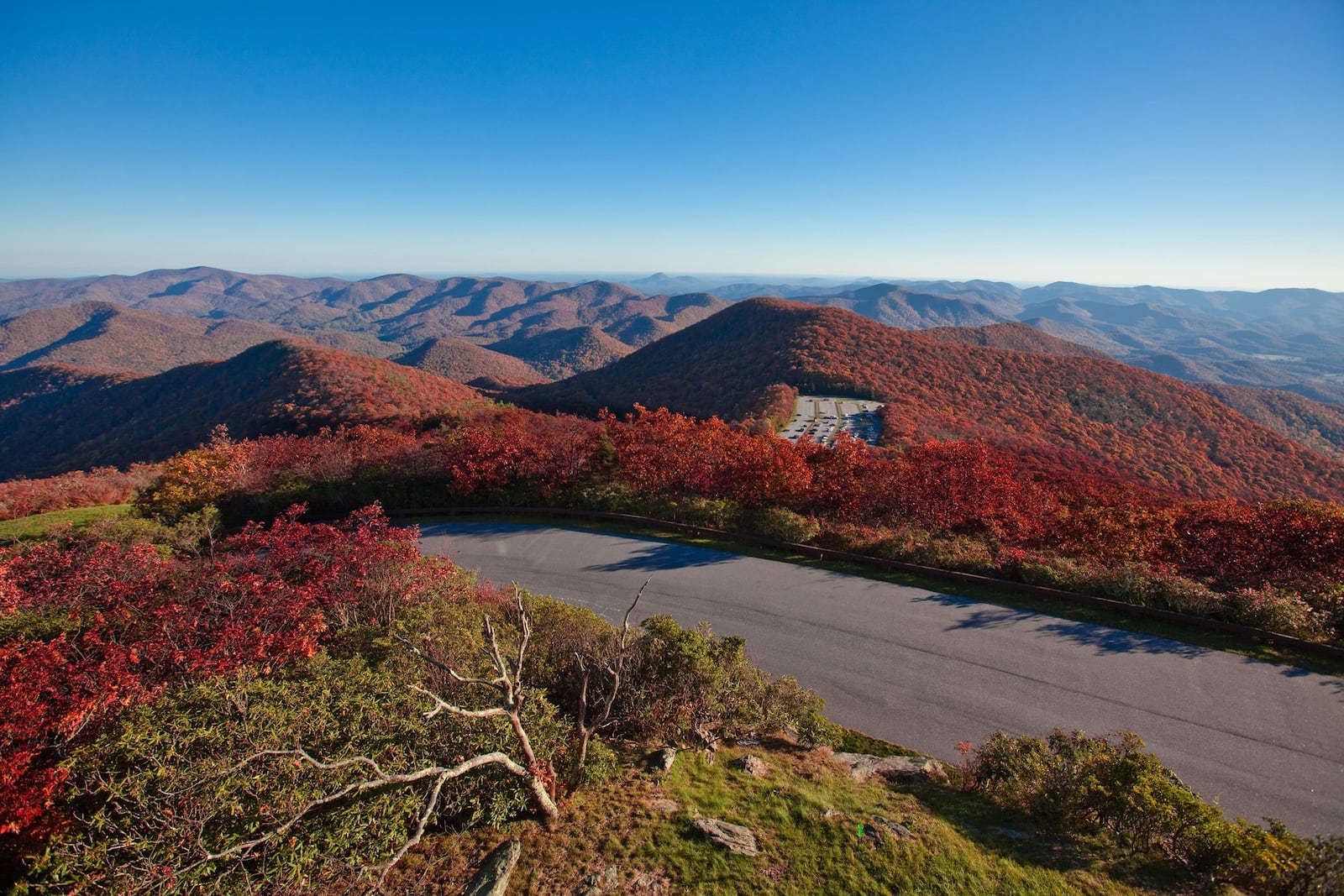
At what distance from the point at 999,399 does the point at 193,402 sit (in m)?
113

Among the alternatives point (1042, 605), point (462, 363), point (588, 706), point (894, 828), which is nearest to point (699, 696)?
point (588, 706)

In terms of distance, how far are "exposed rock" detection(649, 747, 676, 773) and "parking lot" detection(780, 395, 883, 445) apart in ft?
112

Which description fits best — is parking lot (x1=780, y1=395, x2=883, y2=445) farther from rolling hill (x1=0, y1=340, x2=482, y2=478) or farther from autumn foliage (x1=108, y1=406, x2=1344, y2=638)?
rolling hill (x1=0, y1=340, x2=482, y2=478)

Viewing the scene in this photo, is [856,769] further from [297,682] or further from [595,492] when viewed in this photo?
[595,492]

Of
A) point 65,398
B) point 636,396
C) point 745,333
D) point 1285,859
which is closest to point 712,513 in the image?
point 1285,859

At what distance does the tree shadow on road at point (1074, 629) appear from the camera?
11586 mm

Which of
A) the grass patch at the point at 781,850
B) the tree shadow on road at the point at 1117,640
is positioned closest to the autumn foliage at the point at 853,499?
the tree shadow on road at the point at 1117,640

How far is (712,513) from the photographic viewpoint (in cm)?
1848

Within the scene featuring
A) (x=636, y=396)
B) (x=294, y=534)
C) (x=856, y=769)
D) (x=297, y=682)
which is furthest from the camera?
(x=636, y=396)

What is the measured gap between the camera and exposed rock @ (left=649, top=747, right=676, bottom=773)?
25.5 feet

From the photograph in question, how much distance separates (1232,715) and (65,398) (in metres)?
143

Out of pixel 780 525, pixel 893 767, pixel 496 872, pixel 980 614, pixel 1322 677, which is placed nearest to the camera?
pixel 496 872

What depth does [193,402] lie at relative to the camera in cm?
8094

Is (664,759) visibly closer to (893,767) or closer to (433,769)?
(893,767)
